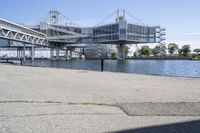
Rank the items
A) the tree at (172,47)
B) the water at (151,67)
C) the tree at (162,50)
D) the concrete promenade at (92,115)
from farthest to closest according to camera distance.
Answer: the tree at (172,47) → the tree at (162,50) → the water at (151,67) → the concrete promenade at (92,115)

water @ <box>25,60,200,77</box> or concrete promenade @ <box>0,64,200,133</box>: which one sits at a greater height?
concrete promenade @ <box>0,64,200,133</box>

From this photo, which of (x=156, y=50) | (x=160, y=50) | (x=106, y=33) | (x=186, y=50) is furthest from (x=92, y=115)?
(x=186, y=50)

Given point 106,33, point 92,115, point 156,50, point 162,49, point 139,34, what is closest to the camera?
point 92,115

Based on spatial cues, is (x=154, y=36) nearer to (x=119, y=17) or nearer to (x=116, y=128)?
(x=119, y=17)

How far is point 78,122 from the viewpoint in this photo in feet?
23.9

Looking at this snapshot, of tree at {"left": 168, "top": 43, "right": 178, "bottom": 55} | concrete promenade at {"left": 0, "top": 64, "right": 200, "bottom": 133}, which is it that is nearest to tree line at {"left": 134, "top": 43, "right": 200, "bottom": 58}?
tree at {"left": 168, "top": 43, "right": 178, "bottom": 55}

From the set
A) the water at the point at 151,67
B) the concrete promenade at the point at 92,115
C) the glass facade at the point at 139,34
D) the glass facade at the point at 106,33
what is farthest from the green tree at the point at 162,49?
the concrete promenade at the point at 92,115

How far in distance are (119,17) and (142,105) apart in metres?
160

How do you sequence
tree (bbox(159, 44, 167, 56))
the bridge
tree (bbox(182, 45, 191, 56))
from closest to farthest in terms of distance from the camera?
the bridge
tree (bbox(159, 44, 167, 56))
tree (bbox(182, 45, 191, 56))

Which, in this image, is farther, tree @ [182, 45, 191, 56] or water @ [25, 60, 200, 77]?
tree @ [182, 45, 191, 56]

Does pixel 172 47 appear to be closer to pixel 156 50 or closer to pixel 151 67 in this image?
pixel 156 50

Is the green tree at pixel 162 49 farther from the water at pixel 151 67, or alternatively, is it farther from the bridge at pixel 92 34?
the water at pixel 151 67

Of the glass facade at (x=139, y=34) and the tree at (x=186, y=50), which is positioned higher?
the glass facade at (x=139, y=34)

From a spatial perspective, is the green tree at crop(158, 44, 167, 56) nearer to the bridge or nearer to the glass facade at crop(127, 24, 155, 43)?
the bridge
